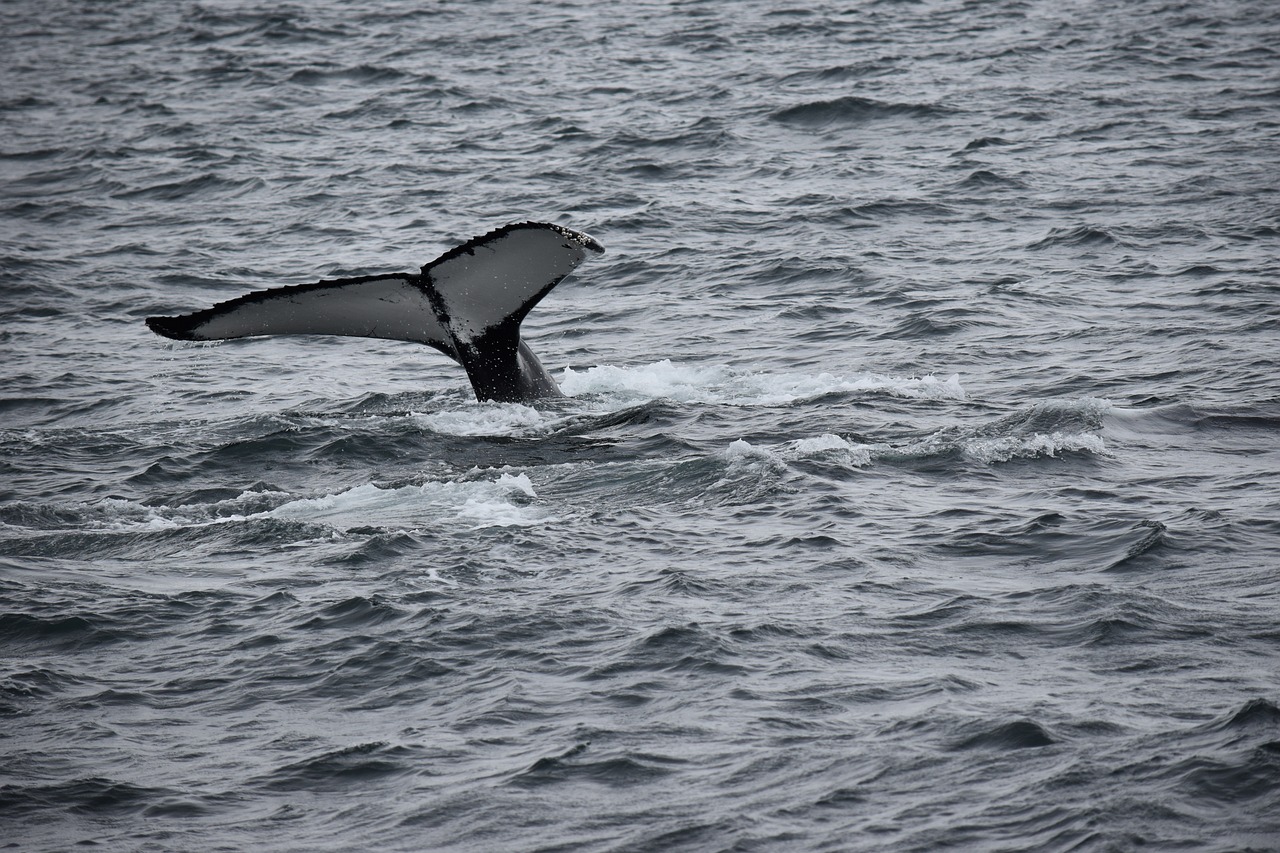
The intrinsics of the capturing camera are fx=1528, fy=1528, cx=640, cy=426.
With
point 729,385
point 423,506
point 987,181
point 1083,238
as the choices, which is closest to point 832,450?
point 729,385

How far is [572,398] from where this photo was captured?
13.2m

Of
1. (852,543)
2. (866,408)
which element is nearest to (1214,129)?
(866,408)

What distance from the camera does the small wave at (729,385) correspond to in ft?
42.9

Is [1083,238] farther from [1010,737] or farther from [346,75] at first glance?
[346,75]

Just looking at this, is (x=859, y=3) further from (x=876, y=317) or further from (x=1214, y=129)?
(x=876, y=317)

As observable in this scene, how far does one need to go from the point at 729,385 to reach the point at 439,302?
348cm

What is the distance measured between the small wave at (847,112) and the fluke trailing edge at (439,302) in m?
15.1

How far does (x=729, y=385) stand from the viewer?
13680mm

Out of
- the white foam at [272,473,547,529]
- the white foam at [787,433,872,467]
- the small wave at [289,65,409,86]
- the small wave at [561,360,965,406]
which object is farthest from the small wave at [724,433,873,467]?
the small wave at [289,65,409,86]

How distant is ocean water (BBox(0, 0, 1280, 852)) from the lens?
7066 mm

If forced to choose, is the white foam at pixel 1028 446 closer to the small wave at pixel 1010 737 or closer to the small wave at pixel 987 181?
the small wave at pixel 1010 737

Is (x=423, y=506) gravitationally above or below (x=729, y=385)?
above

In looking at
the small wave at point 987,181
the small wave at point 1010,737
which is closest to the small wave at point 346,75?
the small wave at point 987,181

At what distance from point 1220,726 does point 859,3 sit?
33405 millimetres
